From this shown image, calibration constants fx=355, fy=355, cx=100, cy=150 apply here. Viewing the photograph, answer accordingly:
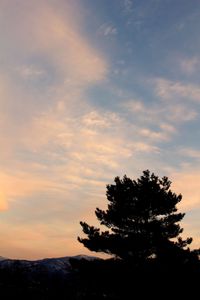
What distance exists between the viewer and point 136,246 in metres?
31.5

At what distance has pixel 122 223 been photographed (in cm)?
3394

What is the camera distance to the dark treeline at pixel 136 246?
75.3 ft

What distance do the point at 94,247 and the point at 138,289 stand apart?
9.61 metres

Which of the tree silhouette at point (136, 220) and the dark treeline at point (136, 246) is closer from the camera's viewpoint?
the dark treeline at point (136, 246)

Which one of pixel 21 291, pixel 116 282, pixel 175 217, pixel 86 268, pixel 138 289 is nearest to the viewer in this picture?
pixel 138 289

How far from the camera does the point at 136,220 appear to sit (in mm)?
33781

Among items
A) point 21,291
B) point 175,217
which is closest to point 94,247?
point 175,217

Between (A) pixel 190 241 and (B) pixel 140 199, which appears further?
(B) pixel 140 199

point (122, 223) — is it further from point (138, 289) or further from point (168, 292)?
point (168, 292)

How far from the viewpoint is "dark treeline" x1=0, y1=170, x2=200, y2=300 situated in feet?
75.3

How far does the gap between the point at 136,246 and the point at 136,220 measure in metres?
2.98

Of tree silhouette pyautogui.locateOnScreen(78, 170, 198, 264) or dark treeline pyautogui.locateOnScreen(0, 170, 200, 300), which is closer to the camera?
dark treeline pyautogui.locateOnScreen(0, 170, 200, 300)

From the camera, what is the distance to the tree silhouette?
3169 centimetres

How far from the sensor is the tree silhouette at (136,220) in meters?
31.7
